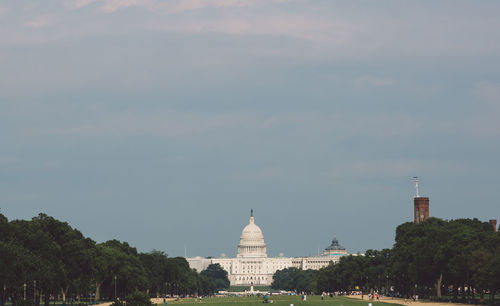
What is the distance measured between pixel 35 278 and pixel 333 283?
407ft

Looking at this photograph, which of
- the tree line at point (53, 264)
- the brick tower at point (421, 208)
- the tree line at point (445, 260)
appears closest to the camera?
the tree line at point (53, 264)

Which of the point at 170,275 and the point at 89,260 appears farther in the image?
the point at 170,275

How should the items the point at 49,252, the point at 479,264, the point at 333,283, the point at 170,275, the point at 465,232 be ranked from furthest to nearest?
the point at 333,283
the point at 170,275
the point at 465,232
the point at 479,264
the point at 49,252

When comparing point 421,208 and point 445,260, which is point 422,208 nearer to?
point 421,208

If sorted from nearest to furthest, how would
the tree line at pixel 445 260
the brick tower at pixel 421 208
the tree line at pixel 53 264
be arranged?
the tree line at pixel 53 264
the tree line at pixel 445 260
the brick tower at pixel 421 208

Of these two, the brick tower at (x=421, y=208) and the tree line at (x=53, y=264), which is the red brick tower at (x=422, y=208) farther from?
the tree line at (x=53, y=264)

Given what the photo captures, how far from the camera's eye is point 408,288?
14250cm

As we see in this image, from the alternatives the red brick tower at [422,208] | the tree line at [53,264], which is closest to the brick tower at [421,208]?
the red brick tower at [422,208]

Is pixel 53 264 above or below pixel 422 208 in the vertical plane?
below

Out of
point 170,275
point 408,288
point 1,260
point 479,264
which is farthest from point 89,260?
point 170,275

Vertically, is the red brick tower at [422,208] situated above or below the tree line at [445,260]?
above

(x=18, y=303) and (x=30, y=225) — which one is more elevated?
(x=30, y=225)

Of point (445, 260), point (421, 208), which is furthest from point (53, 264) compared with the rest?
point (421, 208)

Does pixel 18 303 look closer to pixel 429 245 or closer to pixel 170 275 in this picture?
pixel 429 245
